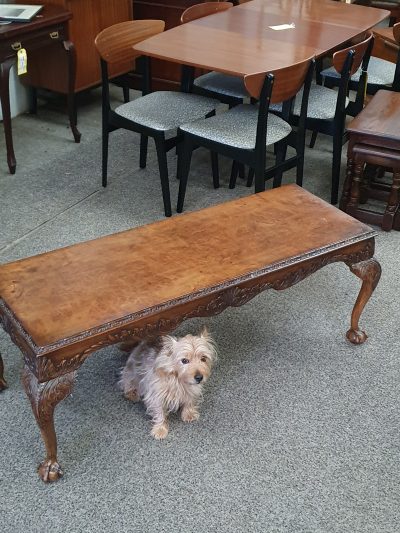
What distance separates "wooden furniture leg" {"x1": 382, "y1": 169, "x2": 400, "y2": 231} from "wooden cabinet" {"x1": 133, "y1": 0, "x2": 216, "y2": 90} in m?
1.86

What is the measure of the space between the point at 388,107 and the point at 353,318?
4.08 feet

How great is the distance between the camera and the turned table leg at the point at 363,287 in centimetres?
192

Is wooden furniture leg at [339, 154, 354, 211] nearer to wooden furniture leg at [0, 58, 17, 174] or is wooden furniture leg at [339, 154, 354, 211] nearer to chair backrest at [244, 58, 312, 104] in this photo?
chair backrest at [244, 58, 312, 104]

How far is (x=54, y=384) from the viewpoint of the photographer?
139cm

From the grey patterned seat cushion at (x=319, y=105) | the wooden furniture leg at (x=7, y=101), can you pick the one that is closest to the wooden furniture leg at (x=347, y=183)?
the grey patterned seat cushion at (x=319, y=105)

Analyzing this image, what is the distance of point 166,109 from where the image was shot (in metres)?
2.76

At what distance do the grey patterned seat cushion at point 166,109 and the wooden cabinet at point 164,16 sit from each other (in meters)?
1.08

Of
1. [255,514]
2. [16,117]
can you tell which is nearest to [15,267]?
[255,514]

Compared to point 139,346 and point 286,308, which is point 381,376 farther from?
point 139,346

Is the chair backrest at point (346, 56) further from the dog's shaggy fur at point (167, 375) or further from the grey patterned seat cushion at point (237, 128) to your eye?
the dog's shaggy fur at point (167, 375)

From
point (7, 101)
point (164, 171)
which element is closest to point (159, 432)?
point (164, 171)

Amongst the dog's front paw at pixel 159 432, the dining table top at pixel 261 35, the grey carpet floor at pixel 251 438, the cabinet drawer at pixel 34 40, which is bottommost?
the grey carpet floor at pixel 251 438

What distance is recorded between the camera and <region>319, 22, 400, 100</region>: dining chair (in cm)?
311

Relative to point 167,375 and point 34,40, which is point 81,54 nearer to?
point 34,40
